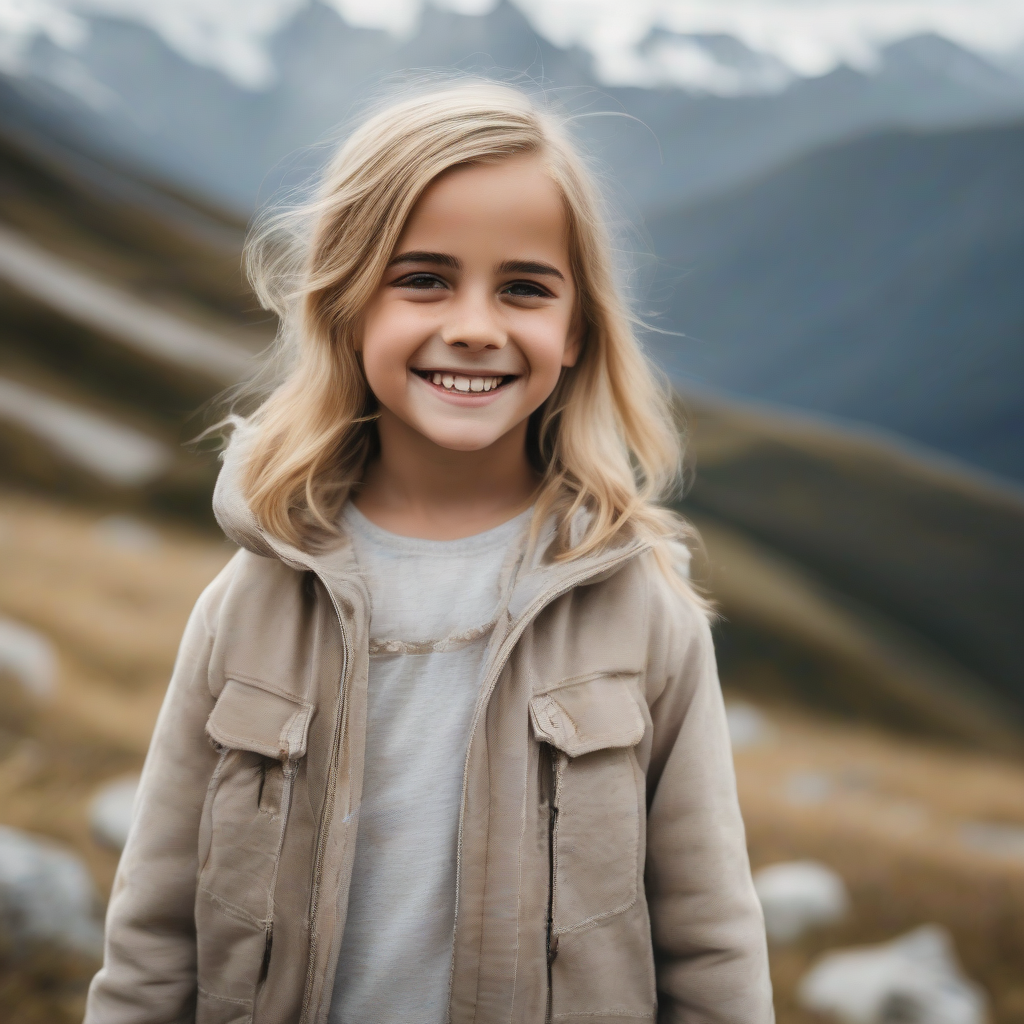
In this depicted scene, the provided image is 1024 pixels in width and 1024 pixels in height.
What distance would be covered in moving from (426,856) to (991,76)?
3159 millimetres

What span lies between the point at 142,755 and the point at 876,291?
2.73 metres

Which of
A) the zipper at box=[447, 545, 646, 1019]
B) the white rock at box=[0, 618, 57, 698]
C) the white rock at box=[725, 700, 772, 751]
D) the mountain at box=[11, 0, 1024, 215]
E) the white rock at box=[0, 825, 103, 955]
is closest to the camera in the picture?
the zipper at box=[447, 545, 646, 1019]

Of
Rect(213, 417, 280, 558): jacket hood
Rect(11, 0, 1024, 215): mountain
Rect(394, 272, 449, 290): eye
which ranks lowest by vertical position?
Rect(213, 417, 280, 558): jacket hood

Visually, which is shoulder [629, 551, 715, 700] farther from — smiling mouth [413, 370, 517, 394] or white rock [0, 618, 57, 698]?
white rock [0, 618, 57, 698]

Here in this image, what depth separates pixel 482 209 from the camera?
3.11ft

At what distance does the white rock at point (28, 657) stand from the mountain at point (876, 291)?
77.0 inches

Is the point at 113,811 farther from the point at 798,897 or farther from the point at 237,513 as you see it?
the point at 798,897

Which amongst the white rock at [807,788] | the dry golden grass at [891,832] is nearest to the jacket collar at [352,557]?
the dry golden grass at [891,832]

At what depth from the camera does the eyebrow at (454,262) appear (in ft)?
3.14

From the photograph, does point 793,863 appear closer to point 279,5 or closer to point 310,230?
point 310,230

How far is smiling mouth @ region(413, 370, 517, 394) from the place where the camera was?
3.23 feet

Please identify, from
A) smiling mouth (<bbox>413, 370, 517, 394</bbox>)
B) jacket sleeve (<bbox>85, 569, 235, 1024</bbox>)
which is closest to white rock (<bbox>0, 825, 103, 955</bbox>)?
jacket sleeve (<bbox>85, 569, 235, 1024</bbox>)

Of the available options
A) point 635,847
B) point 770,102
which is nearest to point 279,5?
point 770,102

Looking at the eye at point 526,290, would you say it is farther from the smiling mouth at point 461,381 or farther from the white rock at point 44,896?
the white rock at point 44,896
